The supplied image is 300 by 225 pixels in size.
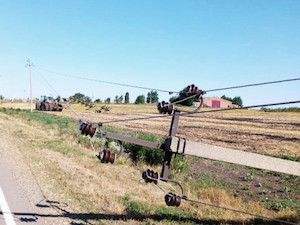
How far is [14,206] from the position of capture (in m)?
6.44

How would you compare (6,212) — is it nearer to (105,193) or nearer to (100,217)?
(100,217)

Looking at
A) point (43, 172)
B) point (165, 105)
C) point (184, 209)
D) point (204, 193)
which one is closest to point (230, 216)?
point (184, 209)

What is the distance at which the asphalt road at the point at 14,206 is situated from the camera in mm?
5723

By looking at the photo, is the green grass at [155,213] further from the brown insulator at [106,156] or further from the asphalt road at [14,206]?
the brown insulator at [106,156]

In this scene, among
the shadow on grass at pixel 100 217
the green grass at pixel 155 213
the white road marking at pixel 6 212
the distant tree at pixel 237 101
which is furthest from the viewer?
the distant tree at pixel 237 101

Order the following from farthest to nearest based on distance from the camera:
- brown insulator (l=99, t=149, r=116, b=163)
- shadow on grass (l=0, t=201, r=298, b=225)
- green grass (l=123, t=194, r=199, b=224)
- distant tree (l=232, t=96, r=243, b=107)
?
distant tree (l=232, t=96, r=243, b=107) < green grass (l=123, t=194, r=199, b=224) < shadow on grass (l=0, t=201, r=298, b=225) < brown insulator (l=99, t=149, r=116, b=163)

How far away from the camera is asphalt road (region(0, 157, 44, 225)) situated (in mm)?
5723

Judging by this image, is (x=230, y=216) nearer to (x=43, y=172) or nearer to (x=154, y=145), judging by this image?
(x=154, y=145)

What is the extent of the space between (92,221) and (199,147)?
112 inches

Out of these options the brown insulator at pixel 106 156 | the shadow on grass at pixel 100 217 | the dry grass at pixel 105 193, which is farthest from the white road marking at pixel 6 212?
the brown insulator at pixel 106 156

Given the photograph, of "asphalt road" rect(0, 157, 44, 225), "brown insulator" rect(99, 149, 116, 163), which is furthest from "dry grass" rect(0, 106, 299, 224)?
"brown insulator" rect(99, 149, 116, 163)

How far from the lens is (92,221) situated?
19.5 feet

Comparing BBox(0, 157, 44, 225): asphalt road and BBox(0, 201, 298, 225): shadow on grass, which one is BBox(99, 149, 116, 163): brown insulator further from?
BBox(0, 157, 44, 225): asphalt road

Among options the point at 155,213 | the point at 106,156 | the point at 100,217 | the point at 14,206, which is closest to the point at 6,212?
the point at 14,206
